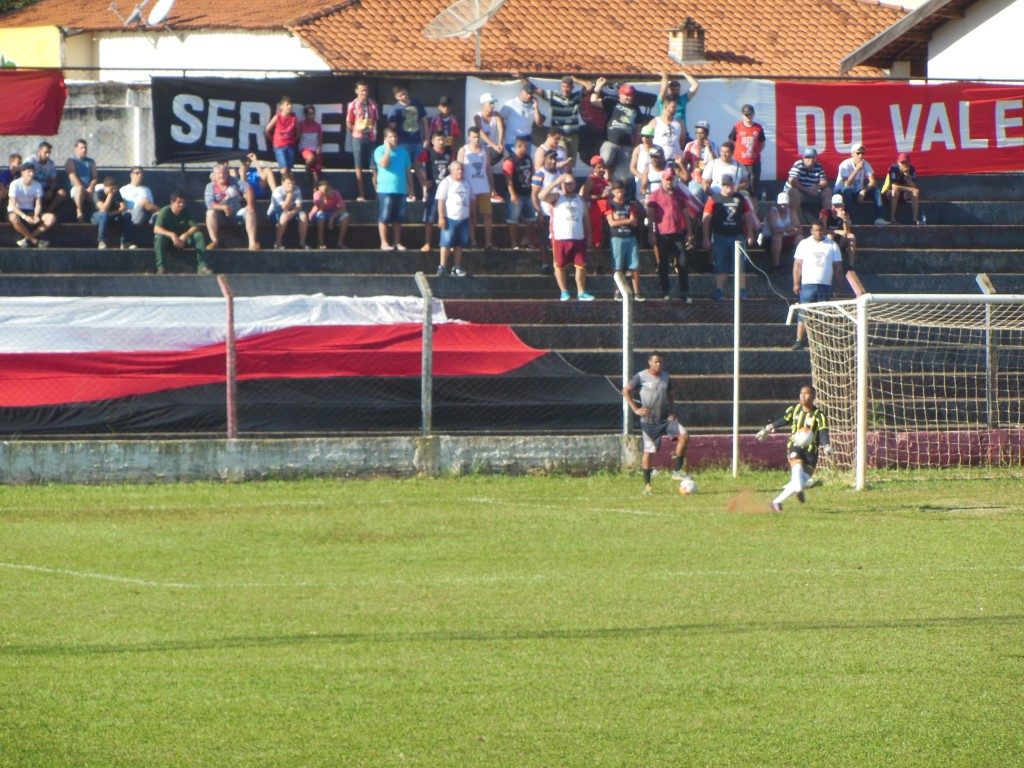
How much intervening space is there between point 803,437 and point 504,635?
715 cm

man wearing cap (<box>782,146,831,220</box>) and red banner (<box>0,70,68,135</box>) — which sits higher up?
red banner (<box>0,70,68,135</box>)

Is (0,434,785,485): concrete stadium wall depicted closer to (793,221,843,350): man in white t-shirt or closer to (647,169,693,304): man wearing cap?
(793,221,843,350): man in white t-shirt

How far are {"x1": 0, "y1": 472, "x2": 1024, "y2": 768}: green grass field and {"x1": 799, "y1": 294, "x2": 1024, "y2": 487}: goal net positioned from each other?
3.68m

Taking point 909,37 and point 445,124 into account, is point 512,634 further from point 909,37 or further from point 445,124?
point 909,37

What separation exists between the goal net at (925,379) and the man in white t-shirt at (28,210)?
10.6m

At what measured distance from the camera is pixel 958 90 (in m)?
27.6

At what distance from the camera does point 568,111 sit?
25.8 metres

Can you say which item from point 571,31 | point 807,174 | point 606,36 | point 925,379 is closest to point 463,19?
point 807,174

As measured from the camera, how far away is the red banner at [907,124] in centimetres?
2697

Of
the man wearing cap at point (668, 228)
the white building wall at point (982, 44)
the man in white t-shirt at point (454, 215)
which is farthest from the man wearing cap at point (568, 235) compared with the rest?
the white building wall at point (982, 44)

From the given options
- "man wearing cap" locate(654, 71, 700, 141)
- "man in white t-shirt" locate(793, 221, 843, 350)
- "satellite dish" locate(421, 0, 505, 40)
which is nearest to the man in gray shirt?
"man in white t-shirt" locate(793, 221, 843, 350)

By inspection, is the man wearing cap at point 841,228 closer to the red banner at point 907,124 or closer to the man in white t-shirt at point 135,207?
the red banner at point 907,124

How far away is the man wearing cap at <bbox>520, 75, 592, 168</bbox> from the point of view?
84.6 feet

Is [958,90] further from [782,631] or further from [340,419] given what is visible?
[782,631]
